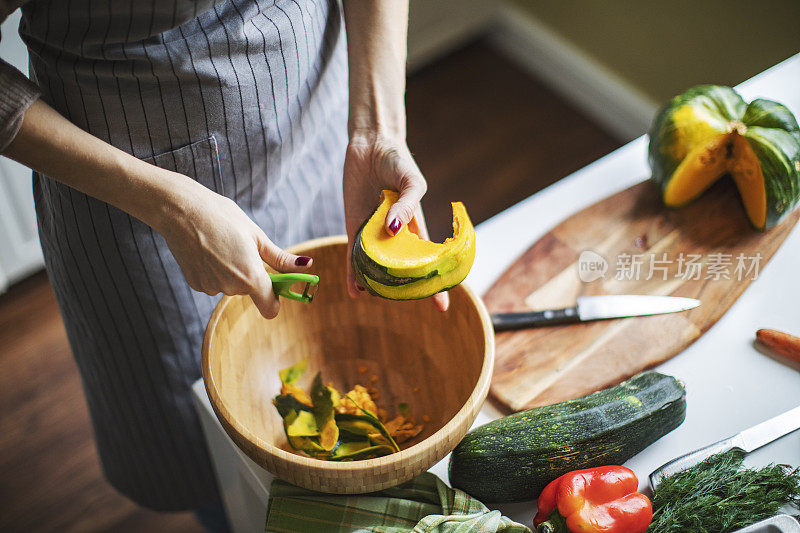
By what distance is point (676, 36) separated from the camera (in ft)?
8.34

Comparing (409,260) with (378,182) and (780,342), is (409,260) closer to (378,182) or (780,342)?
(378,182)

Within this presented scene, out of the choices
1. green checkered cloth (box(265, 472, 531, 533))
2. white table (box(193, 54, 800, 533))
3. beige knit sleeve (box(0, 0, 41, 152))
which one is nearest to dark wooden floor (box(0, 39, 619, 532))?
white table (box(193, 54, 800, 533))

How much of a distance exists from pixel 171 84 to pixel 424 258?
17.3 inches

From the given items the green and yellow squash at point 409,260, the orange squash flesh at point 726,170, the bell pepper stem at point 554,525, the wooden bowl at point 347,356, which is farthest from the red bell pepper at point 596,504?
the orange squash flesh at point 726,170

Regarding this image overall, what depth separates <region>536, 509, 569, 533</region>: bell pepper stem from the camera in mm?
858

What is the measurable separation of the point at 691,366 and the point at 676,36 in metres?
1.79

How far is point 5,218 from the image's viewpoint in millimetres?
2162

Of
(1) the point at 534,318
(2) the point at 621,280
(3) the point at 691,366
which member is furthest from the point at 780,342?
(1) the point at 534,318

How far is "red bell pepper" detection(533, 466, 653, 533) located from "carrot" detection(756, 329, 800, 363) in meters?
0.40

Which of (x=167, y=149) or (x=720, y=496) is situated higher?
(x=167, y=149)

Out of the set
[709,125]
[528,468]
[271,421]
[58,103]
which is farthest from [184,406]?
[709,125]

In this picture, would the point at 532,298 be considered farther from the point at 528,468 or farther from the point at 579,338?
the point at 528,468

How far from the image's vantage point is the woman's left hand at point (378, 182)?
1.00 metres

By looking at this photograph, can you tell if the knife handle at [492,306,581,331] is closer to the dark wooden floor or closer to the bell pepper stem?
the bell pepper stem
